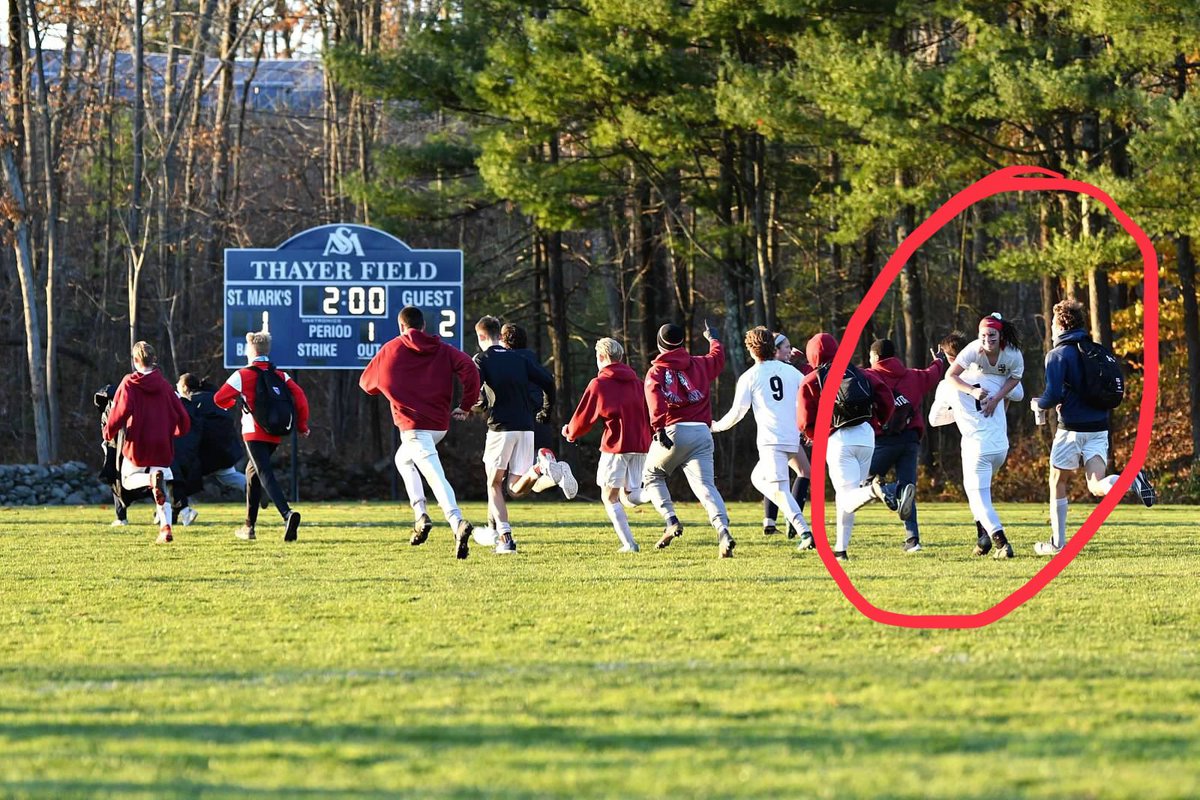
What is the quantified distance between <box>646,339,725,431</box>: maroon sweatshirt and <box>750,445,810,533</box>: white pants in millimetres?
592

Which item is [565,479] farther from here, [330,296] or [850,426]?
[330,296]

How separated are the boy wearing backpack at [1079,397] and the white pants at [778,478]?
222cm

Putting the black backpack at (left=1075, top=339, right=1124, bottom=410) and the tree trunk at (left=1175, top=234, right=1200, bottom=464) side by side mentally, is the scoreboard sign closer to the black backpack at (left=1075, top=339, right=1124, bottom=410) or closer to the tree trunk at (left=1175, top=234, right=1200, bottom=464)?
the tree trunk at (left=1175, top=234, right=1200, bottom=464)

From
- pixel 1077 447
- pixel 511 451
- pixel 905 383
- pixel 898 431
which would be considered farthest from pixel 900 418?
pixel 511 451

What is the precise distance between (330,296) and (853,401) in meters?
17.2

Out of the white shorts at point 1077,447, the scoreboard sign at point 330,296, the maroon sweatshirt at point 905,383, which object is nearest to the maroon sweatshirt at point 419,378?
the maroon sweatshirt at point 905,383

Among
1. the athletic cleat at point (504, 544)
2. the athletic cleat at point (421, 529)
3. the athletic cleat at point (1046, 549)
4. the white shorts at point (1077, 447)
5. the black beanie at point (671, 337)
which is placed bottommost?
the athletic cleat at point (1046, 549)

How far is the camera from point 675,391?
15742 millimetres

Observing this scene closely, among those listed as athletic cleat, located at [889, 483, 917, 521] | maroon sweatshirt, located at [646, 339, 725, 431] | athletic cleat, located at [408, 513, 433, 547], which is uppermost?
maroon sweatshirt, located at [646, 339, 725, 431]

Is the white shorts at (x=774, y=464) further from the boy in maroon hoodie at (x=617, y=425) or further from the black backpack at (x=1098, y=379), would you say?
the black backpack at (x=1098, y=379)

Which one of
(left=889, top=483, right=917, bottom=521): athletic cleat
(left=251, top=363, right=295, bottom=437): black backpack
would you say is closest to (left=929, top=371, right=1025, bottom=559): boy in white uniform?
(left=889, top=483, right=917, bottom=521): athletic cleat

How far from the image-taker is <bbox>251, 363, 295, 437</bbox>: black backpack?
17.6m

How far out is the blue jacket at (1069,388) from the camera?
14.5m

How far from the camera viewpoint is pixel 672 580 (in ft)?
42.7
